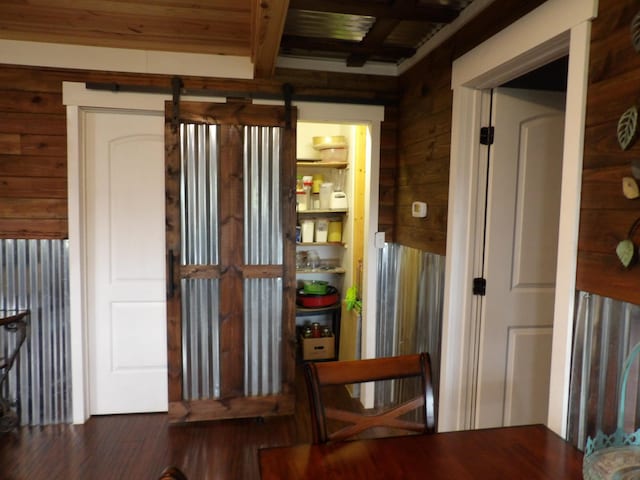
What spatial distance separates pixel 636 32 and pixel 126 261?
2.81 meters

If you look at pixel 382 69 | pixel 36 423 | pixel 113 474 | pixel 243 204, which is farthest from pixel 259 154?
pixel 36 423

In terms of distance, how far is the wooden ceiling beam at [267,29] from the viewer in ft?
5.54

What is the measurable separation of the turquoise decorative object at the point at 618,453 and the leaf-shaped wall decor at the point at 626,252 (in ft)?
0.75

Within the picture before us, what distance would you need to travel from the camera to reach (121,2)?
2.04m

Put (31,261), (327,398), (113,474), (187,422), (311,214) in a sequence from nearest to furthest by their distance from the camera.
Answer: (113,474) < (31,261) < (187,422) < (327,398) < (311,214)

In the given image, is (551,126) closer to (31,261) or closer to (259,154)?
(259,154)

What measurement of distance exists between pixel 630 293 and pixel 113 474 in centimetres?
247

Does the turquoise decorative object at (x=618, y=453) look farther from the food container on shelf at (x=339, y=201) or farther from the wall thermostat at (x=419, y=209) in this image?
the food container on shelf at (x=339, y=201)

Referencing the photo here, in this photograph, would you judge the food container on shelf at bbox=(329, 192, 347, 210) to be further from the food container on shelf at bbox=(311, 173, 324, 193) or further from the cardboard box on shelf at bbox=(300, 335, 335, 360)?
the cardboard box on shelf at bbox=(300, 335, 335, 360)

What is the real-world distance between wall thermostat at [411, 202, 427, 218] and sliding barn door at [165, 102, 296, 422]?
781 mm

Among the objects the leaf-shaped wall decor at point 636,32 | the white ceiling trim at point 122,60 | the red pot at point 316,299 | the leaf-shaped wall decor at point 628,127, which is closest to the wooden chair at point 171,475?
the leaf-shaped wall decor at point 628,127

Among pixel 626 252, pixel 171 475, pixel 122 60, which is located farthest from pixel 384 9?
pixel 171 475

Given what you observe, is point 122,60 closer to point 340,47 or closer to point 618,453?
point 340,47

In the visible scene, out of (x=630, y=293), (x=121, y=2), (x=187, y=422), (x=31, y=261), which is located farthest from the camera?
(x=187, y=422)
